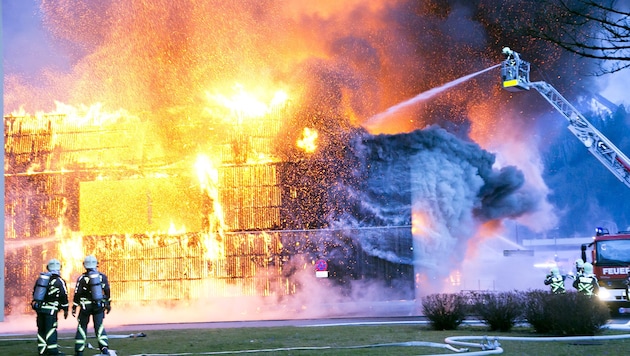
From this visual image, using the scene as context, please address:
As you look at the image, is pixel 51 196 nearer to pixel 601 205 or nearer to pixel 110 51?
pixel 110 51

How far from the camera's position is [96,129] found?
118ft

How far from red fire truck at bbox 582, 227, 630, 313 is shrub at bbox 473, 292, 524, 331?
763 cm

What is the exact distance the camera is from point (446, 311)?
19.0 m

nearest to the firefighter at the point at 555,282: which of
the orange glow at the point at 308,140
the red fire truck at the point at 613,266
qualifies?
the red fire truck at the point at 613,266

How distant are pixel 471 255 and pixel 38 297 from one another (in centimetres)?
2617

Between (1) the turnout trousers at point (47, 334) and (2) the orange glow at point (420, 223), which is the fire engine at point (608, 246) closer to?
(2) the orange glow at point (420, 223)

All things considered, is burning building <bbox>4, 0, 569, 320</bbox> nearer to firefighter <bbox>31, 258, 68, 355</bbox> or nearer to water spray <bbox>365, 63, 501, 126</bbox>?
water spray <bbox>365, 63, 501, 126</bbox>

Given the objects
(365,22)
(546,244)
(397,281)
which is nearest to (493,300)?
(397,281)

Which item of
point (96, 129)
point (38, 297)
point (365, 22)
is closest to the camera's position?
point (38, 297)

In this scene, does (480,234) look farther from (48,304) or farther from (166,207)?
A: (48,304)

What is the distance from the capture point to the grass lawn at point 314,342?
1419cm

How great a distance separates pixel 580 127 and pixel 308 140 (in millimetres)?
11242

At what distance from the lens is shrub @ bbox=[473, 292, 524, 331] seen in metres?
18.2

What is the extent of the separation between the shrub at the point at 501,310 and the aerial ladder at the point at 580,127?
12.9 metres
